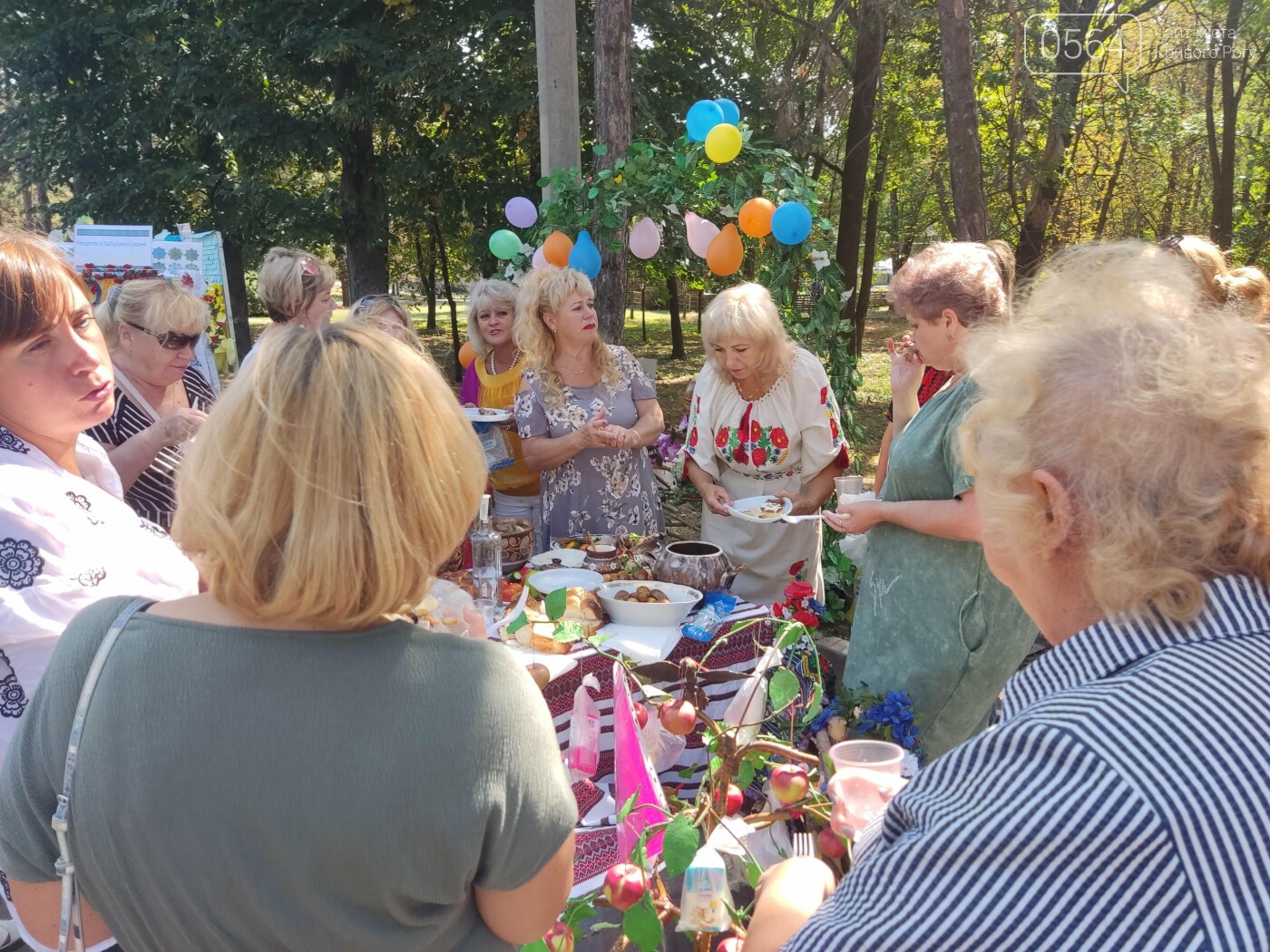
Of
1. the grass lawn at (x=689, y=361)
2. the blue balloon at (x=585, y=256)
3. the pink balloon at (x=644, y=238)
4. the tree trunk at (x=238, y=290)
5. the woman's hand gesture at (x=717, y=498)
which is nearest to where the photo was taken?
the woman's hand gesture at (x=717, y=498)

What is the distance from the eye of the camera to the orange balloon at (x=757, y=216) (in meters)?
4.32

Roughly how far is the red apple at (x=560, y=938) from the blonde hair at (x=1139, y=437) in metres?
0.80

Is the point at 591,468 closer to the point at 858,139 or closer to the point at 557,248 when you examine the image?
the point at 557,248

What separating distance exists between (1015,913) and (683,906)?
1.88ft

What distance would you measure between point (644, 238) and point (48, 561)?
396 centimetres

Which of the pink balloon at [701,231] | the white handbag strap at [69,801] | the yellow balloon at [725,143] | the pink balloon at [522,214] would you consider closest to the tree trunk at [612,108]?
the pink balloon at [522,214]

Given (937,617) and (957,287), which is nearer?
(957,287)

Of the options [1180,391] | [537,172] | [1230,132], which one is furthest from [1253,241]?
[1180,391]

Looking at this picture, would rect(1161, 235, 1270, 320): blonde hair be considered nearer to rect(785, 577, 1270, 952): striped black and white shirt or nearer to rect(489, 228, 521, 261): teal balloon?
rect(785, 577, 1270, 952): striped black and white shirt

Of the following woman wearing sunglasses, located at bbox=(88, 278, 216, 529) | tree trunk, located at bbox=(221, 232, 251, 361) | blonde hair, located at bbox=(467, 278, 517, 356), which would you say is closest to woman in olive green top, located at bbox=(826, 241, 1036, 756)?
woman wearing sunglasses, located at bbox=(88, 278, 216, 529)

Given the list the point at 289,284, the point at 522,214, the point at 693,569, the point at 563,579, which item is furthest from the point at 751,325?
the point at 522,214

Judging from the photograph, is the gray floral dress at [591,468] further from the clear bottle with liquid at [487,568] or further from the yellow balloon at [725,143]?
the yellow balloon at [725,143]

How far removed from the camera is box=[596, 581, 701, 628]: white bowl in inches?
92.1

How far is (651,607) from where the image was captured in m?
2.34
